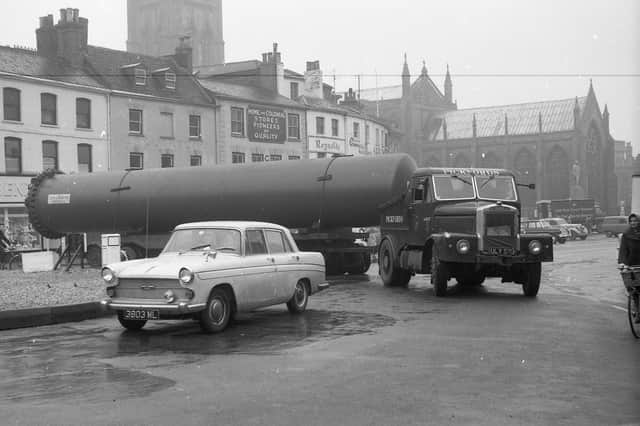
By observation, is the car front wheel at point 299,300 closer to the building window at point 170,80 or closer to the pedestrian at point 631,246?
the pedestrian at point 631,246

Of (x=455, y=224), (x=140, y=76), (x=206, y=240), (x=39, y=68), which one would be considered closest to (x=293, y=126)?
(x=140, y=76)

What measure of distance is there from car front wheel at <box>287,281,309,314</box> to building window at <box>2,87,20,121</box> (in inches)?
1196

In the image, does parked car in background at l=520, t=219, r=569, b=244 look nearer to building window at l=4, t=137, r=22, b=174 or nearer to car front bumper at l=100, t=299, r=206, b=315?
building window at l=4, t=137, r=22, b=174

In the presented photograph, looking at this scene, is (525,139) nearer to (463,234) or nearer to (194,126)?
(194,126)

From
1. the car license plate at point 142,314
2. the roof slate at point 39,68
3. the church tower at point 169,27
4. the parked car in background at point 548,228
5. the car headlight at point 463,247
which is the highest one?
the church tower at point 169,27

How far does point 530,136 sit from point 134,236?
273 feet

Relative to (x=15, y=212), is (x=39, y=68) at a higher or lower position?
higher

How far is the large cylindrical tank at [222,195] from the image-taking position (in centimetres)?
2152

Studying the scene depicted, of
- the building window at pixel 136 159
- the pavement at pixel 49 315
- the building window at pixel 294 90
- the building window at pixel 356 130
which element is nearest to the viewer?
the pavement at pixel 49 315

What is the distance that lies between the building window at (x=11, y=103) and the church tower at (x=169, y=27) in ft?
240

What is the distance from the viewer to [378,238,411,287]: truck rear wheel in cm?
1850

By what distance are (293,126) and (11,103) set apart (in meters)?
20.8

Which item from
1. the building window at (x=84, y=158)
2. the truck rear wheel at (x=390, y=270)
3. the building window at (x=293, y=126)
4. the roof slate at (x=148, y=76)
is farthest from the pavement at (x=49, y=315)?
the building window at (x=293, y=126)

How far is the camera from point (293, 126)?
5500 centimetres
